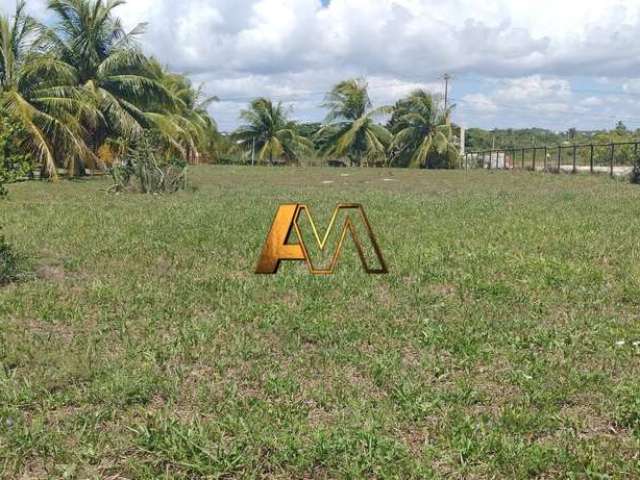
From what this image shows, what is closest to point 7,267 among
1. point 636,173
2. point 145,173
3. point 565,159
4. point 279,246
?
point 279,246

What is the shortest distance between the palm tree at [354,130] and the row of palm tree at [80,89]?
15893mm

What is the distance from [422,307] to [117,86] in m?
16.9

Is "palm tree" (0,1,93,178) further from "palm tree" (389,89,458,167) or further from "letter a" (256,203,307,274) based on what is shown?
"palm tree" (389,89,458,167)

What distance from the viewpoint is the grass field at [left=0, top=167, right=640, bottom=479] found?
8.36 feet

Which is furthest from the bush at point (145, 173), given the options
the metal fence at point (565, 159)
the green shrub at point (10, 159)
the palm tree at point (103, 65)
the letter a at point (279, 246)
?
the metal fence at point (565, 159)

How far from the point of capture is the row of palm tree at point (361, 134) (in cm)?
3425

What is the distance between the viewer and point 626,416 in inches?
112

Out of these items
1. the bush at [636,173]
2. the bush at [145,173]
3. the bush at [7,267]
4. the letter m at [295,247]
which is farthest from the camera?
the bush at [636,173]

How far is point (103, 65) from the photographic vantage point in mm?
18859

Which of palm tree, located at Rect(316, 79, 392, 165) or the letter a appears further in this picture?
palm tree, located at Rect(316, 79, 392, 165)

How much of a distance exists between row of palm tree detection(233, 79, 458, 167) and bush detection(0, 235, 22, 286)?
2938cm

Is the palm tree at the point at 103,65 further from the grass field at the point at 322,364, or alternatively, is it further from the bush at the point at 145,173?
the grass field at the point at 322,364

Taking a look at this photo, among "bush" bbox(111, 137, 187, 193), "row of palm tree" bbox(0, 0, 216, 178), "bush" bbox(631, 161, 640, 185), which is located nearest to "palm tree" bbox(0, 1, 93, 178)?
"row of palm tree" bbox(0, 0, 216, 178)

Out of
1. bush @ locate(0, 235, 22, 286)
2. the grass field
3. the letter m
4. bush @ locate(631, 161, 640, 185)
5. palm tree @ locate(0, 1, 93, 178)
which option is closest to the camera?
the grass field
